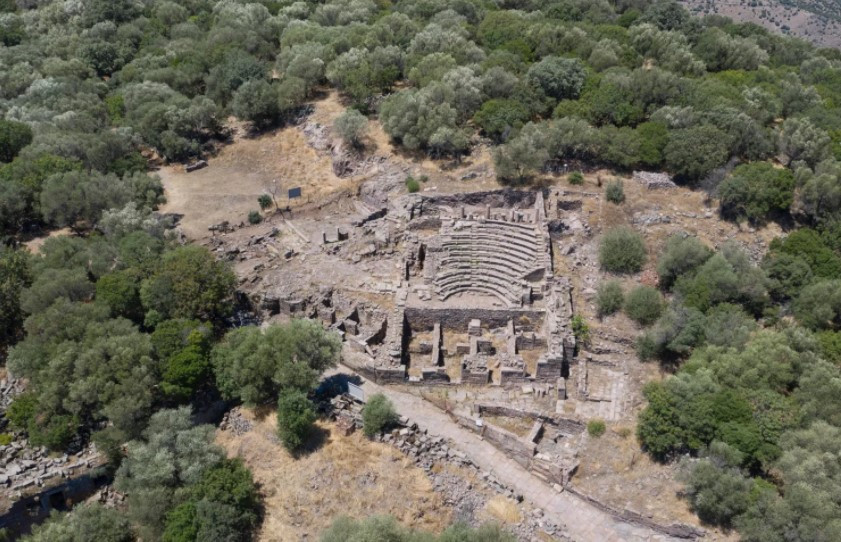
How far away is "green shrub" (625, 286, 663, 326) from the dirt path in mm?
14126

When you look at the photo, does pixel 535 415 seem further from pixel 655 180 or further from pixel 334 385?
pixel 655 180

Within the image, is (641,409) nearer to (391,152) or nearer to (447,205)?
(447,205)

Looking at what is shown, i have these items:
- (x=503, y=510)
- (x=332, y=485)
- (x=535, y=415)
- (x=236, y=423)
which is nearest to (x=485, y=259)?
(x=535, y=415)

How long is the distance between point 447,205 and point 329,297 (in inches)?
547

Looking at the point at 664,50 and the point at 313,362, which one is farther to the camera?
the point at 664,50

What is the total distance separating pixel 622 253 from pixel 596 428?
610 inches

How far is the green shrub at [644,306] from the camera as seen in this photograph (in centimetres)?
4078

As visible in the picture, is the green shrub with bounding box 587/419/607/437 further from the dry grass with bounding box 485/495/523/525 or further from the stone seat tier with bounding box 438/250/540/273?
the stone seat tier with bounding box 438/250/540/273

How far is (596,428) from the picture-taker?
111ft

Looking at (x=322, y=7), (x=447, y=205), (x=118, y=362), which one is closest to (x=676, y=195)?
(x=447, y=205)

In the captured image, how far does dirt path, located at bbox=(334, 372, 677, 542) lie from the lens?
95.3ft

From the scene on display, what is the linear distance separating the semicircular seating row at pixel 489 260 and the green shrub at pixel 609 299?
16.0 feet

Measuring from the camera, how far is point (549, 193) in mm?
52188

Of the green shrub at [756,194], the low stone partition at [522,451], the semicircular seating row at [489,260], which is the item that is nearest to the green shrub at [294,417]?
the low stone partition at [522,451]
